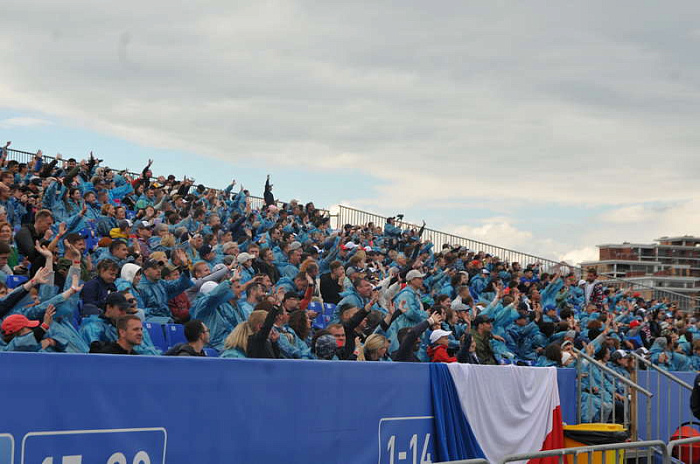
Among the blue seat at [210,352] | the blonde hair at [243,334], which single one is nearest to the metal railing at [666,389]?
the blue seat at [210,352]

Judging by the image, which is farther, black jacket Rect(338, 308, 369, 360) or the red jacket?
the red jacket

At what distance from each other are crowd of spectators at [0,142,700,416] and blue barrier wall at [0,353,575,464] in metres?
1.03

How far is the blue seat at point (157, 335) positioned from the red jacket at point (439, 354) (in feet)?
11.8

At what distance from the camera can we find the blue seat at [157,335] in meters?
9.84

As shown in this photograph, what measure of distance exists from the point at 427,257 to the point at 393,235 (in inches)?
276

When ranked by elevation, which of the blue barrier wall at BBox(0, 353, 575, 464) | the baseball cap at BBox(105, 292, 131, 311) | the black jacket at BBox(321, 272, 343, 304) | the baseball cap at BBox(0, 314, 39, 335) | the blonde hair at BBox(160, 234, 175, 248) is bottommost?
the blue barrier wall at BBox(0, 353, 575, 464)

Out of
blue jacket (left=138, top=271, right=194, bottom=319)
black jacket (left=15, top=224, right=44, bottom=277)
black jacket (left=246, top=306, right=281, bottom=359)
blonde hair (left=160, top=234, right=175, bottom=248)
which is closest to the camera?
black jacket (left=246, top=306, right=281, bottom=359)

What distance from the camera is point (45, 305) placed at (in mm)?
7832

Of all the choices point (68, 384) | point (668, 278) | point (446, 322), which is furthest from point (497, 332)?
point (668, 278)

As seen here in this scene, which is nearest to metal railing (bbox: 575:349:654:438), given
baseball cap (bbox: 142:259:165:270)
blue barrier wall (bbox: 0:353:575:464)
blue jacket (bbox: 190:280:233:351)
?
blue barrier wall (bbox: 0:353:575:464)

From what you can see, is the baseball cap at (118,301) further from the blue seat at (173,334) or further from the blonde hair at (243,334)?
the blue seat at (173,334)

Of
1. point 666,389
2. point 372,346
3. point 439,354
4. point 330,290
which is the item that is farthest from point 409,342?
point 330,290

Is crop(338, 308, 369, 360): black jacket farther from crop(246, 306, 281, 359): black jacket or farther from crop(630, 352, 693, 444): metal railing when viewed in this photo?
crop(630, 352, 693, 444): metal railing

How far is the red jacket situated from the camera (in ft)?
37.1
